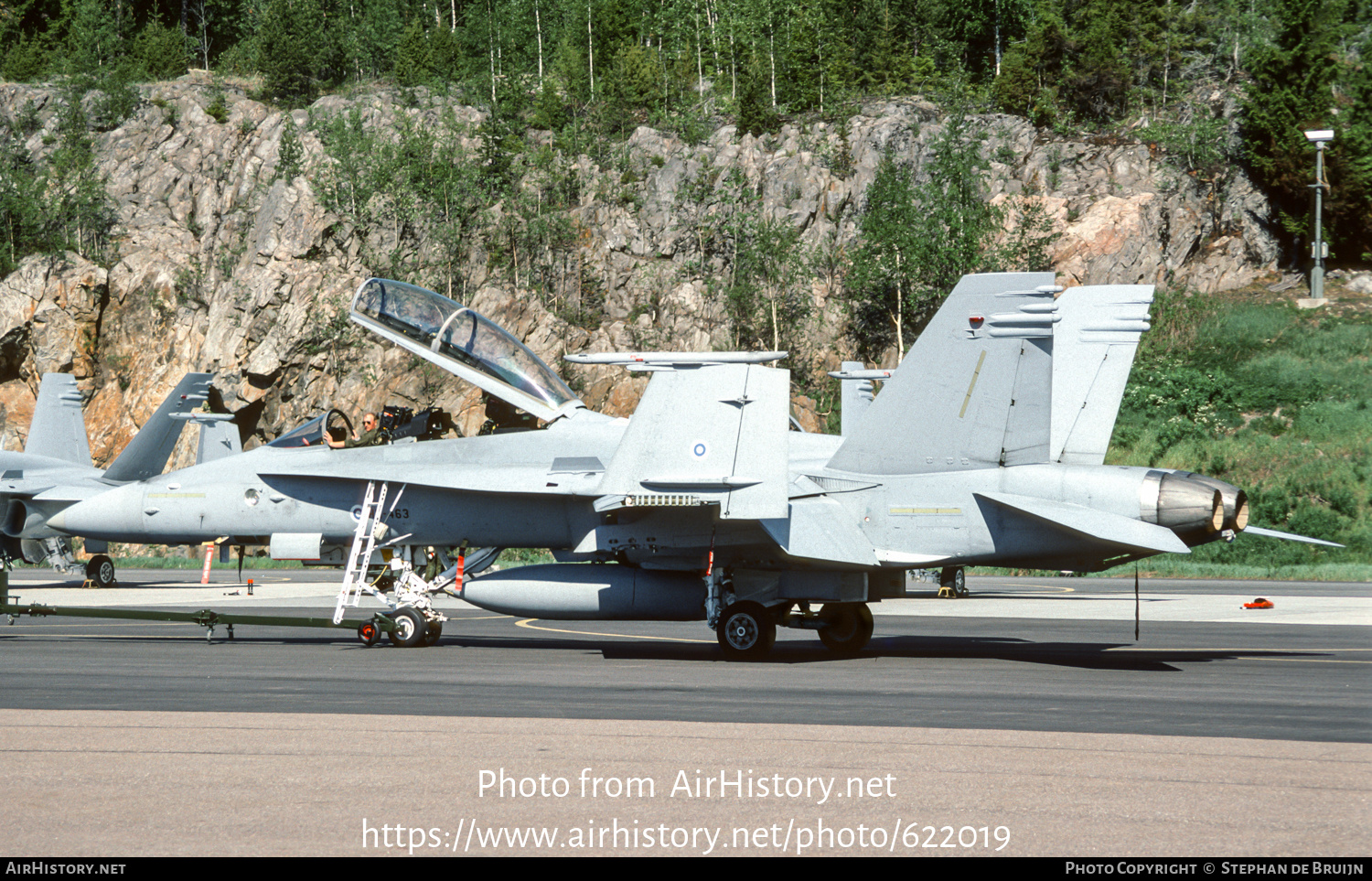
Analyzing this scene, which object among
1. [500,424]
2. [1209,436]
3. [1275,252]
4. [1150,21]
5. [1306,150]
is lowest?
[1209,436]

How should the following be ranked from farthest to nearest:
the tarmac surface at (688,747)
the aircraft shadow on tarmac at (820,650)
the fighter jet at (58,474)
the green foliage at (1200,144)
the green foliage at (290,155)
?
the green foliage at (290,155) < the green foliage at (1200,144) < the fighter jet at (58,474) < the aircraft shadow on tarmac at (820,650) < the tarmac surface at (688,747)

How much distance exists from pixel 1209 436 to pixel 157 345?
43.8m

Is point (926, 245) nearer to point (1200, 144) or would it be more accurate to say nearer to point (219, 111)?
point (1200, 144)

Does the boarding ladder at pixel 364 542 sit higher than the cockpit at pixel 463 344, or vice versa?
the cockpit at pixel 463 344

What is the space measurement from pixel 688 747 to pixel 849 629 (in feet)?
21.8

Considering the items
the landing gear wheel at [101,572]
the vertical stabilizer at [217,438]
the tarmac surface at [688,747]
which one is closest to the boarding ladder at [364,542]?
the tarmac surface at [688,747]

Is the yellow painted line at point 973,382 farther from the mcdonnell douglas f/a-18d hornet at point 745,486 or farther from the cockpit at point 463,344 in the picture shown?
the cockpit at point 463,344

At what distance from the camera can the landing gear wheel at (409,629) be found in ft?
46.1

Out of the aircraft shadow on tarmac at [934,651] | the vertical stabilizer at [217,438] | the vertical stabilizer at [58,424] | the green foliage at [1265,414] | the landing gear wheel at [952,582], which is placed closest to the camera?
the aircraft shadow on tarmac at [934,651]

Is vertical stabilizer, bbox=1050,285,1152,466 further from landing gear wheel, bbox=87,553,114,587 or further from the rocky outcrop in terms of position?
the rocky outcrop

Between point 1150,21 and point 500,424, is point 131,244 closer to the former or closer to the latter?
point 500,424

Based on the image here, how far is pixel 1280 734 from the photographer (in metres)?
7.86

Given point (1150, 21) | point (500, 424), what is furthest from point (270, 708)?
point (1150, 21)

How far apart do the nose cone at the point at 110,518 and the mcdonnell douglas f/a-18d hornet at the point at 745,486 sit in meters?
0.79
